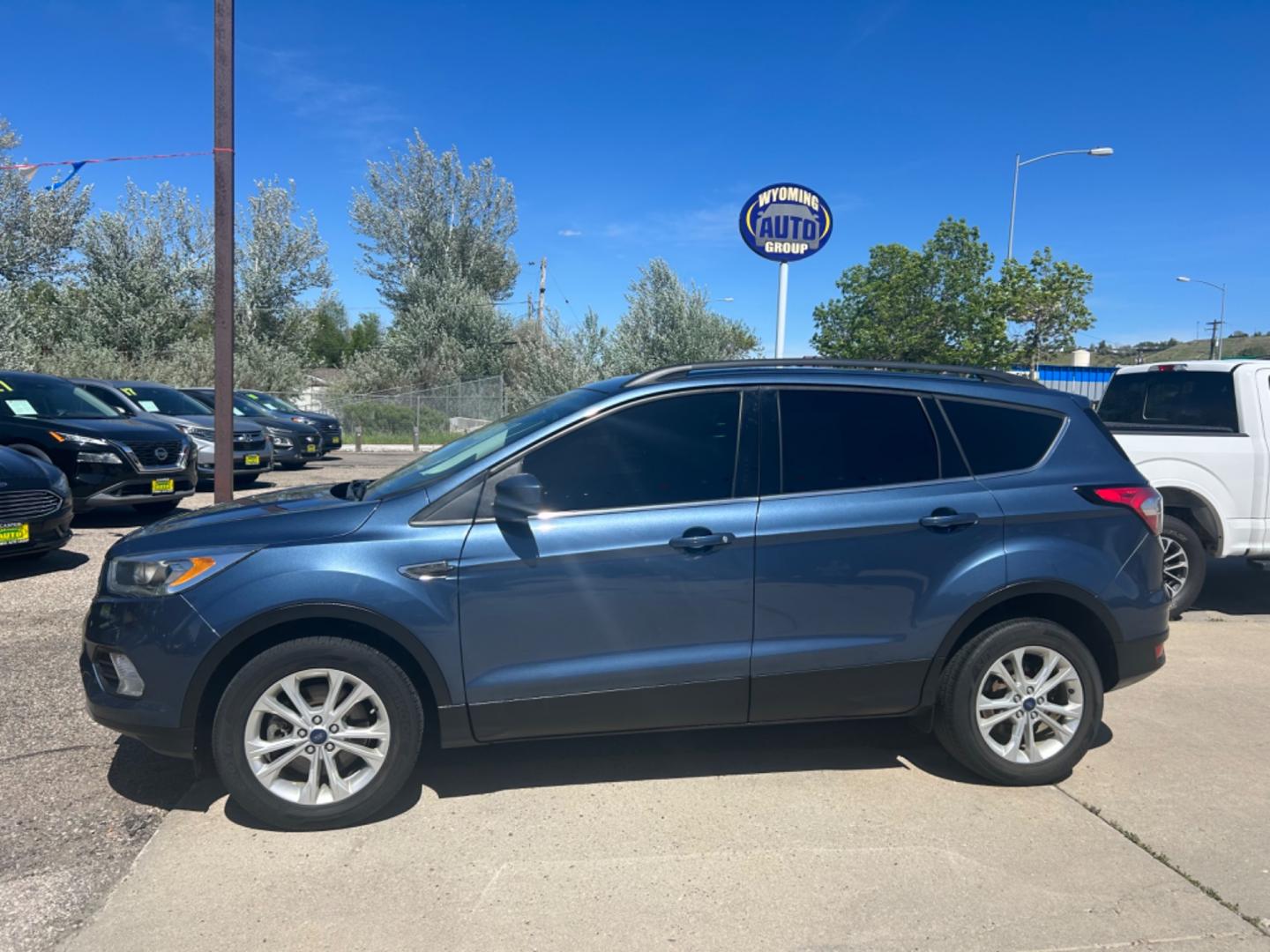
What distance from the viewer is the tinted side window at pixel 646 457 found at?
371 centimetres

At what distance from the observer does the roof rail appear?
13.2 ft

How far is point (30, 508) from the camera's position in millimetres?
7094

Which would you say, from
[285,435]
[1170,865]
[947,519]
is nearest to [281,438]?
[285,435]

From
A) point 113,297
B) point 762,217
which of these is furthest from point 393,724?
point 113,297

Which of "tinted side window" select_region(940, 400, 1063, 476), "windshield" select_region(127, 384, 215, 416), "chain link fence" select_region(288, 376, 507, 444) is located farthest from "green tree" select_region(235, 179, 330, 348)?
"tinted side window" select_region(940, 400, 1063, 476)

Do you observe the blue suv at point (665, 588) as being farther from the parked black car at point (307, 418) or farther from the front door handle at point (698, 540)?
the parked black car at point (307, 418)

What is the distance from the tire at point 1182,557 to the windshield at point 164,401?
13094 mm

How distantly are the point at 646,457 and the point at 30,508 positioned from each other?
5787 mm

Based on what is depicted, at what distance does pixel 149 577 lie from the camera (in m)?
3.50

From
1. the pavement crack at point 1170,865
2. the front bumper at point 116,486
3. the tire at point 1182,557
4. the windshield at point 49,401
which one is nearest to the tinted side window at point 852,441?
the pavement crack at point 1170,865

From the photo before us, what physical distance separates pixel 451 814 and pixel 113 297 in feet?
96.9

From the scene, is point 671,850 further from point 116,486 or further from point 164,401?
point 164,401

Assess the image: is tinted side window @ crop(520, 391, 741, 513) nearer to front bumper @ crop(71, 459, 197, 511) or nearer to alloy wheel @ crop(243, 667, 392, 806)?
alloy wheel @ crop(243, 667, 392, 806)

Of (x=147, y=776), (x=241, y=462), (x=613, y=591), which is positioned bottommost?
(x=147, y=776)
